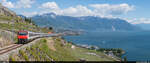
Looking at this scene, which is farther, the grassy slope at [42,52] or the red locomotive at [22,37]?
the red locomotive at [22,37]

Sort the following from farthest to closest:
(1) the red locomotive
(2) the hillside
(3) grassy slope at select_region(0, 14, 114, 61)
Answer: (1) the red locomotive → (2) the hillside → (3) grassy slope at select_region(0, 14, 114, 61)

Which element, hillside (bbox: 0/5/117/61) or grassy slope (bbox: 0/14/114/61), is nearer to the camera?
grassy slope (bbox: 0/14/114/61)

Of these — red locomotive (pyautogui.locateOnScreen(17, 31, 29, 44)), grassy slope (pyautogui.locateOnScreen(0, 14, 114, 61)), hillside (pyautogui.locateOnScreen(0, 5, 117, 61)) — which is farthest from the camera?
red locomotive (pyautogui.locateOnScreen(17, 31, 29, 44))

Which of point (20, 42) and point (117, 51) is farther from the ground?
point (20, 42)

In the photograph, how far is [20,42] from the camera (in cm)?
2955

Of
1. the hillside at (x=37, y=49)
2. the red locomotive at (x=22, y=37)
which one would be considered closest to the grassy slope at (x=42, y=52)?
the hillside at (x=37, y=49)

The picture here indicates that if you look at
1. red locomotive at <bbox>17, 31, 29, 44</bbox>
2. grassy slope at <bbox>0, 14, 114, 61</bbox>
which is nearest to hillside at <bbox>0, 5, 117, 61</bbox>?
grassy slope at <bbox>0, 14, 114, 61</bbox>

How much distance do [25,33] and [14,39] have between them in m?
5.33

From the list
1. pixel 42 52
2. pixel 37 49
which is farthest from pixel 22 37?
pixel 37 49

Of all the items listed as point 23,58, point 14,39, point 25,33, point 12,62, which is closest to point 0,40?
point 25,33

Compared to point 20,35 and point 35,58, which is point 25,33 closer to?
point 20,35

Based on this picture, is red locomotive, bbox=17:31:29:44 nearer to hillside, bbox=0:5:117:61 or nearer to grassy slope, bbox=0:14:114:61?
hillside, bbox=0:5:117:61

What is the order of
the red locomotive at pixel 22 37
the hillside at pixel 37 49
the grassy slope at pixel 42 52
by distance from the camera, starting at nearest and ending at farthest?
1. the grassy slope at pixel 42 52
2. the hillside at pixel 37 49
3. the red locomotive at pixel 22 37

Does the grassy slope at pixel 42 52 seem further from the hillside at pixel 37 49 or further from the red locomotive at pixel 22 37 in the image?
the red locomotive at pixel 22 37
